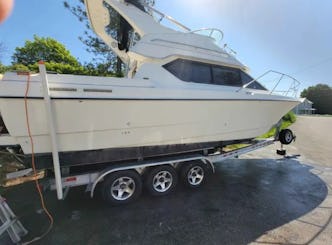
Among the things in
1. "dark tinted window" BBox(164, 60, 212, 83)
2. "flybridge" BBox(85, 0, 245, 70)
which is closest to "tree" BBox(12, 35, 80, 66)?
"flybridge" BBox(85, 0, 245, 70)

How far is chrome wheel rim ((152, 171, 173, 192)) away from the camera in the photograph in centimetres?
405

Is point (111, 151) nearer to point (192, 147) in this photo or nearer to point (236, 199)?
point (192, 147)

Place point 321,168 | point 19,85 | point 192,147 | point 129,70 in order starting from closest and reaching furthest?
point 19,85 → point 192,147 → point 129,70 → point 321,168

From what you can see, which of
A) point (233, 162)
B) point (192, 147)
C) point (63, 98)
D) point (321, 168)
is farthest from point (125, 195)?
point (321, 168)

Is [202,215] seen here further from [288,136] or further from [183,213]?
[288,136]

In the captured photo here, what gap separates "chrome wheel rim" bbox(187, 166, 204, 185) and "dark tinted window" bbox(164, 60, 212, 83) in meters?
1.81

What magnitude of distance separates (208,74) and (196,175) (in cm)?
215

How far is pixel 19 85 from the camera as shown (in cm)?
284

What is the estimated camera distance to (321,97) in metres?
59.7

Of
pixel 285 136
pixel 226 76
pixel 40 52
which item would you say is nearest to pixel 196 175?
pixel 226 76

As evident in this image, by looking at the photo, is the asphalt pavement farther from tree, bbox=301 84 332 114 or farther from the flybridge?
tree, bbox=301 84 332 114

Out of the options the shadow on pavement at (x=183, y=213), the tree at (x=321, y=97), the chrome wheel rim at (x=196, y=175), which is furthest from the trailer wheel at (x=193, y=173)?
the tree at (x=321, y=97)

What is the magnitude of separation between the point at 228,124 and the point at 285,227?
6.76 feet

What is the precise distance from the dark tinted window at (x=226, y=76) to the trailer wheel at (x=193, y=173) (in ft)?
5.98
